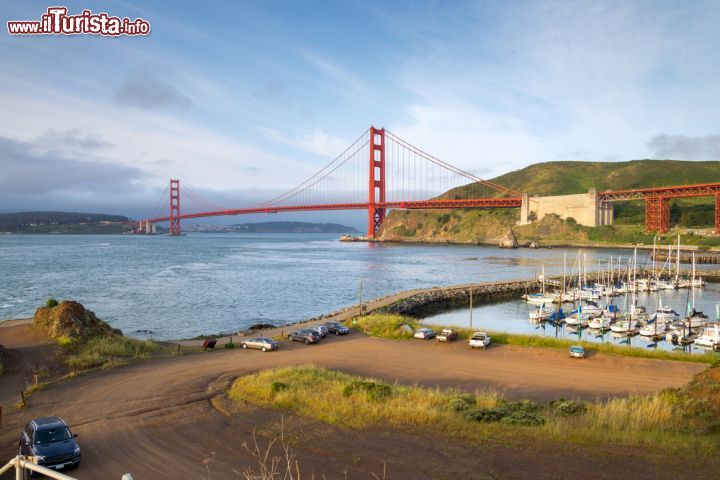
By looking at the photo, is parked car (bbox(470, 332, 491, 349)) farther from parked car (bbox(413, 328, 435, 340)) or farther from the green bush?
the green bush

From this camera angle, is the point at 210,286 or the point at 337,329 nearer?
the point at 337,329

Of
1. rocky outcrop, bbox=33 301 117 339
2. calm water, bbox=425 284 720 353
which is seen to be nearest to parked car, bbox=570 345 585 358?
calm water, bbox=425 284 720 353

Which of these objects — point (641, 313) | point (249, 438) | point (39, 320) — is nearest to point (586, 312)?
point (641, 313)

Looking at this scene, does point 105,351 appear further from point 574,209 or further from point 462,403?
point 574,209

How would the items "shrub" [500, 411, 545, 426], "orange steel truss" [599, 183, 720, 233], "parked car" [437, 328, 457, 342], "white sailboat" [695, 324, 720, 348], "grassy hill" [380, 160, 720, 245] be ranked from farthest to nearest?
"grassy hill" [380, 160, 720, 245]
"orange steel truss" [599, 183, 720, 233]
"white sailboat" [695, 324, 720, 348]
"parked car" [437, 328, 457, 342]
"shrub" [500, 411, 545, 426]

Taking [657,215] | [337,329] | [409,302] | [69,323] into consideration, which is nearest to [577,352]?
[337,329]

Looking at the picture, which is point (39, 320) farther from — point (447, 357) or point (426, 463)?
point (426, 463)
